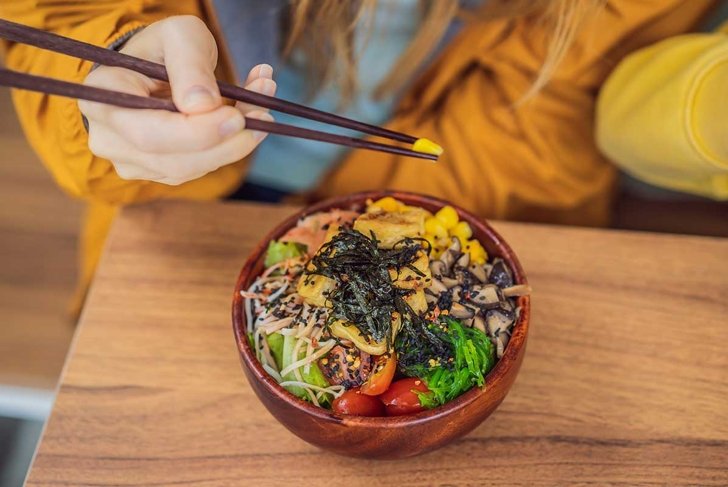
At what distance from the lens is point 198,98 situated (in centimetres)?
78

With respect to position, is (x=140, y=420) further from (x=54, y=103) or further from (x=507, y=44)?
(x=507, y=44)

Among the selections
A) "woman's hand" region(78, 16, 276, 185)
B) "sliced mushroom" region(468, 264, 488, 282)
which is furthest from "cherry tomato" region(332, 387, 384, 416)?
"woman's hand" region(78, 16, 276, 185)

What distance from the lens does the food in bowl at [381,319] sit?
2.80ft

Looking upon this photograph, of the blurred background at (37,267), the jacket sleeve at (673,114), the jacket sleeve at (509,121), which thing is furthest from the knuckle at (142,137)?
the blurred background at (37,267)

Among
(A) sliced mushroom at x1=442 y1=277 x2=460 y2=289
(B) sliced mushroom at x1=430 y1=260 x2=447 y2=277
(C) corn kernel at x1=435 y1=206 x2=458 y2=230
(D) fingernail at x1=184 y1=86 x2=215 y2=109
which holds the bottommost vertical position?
(A) sliced mushroom at x1=442 y1=277 x2=460 y2=289

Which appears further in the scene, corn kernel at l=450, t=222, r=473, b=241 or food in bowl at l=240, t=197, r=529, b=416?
corn kernel at l=450, t=222, r=473, b=241

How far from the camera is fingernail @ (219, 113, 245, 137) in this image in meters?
0.78

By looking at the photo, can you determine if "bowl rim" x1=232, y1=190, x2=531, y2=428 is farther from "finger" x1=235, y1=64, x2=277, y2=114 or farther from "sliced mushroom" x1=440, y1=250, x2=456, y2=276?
"finger" x1=235, y1=64, x2=277, y2=114

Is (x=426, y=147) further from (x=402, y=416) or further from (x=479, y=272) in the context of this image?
(x=402, y=416)

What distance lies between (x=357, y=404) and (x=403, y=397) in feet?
0.19

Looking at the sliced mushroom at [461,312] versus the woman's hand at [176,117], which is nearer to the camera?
the woman's hand at [176,117]

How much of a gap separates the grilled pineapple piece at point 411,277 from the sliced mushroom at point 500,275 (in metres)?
0.11

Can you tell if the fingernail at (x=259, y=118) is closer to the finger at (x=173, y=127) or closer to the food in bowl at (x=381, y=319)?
the finger at (x=173, y=127)

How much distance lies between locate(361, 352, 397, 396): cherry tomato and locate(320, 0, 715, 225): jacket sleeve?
71cm
